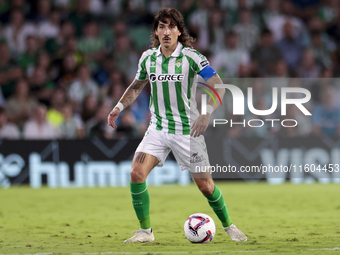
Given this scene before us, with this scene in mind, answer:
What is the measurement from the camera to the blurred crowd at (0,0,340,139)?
11320 mm

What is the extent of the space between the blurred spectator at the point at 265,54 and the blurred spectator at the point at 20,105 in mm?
5047

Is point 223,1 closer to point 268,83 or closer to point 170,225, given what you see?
point 268,83

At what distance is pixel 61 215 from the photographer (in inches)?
309

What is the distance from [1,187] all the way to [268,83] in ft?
18.9

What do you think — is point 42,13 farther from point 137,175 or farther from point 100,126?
→ point 137,175

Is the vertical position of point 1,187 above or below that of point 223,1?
below

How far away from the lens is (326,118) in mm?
10930

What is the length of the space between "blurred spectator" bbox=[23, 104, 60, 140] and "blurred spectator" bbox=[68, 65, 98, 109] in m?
1.01

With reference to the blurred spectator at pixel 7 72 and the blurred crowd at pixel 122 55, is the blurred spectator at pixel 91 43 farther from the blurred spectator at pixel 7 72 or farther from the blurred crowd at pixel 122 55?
the blurred spectator at pixel 7 72

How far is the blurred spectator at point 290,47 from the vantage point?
42.8 feet

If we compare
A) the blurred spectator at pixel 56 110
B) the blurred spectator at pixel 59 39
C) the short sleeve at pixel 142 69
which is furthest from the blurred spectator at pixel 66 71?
the short sleeve at pixel 142 69

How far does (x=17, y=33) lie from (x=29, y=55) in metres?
0.72

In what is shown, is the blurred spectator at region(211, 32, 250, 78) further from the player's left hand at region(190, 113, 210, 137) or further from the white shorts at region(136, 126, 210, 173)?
the player's left hand at region(190, 113, 210, 137)

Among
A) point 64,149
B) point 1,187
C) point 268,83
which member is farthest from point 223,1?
point 1,187
